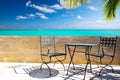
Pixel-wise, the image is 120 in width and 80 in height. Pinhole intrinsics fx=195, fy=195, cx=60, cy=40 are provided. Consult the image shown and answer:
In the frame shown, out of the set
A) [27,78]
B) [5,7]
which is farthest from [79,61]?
[5,7]

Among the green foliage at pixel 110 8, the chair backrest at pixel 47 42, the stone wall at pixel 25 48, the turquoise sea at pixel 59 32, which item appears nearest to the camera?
the chair backrest at pixel 47 42

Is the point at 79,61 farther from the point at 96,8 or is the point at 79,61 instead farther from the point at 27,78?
the point at 96,8

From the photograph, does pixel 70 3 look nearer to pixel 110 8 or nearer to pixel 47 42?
pixel 110 8

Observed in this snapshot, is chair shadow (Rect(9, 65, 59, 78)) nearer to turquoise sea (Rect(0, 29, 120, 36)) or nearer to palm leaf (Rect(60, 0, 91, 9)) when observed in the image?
palm leaf (Rect(60, 0, 91, 9))

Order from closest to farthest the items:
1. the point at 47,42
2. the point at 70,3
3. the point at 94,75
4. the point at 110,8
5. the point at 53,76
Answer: the point at 53,76
the point at 94,75
the point at 47,42
the point at 110,8
the point at 70,3

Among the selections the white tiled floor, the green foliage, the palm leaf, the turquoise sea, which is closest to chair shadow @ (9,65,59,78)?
the white tiled floor

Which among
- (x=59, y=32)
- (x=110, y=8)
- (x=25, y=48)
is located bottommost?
(x=25, y=48)

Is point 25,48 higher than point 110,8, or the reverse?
point 110,8

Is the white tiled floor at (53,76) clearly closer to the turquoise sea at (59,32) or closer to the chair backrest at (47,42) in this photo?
the chair backrest at (47,42)

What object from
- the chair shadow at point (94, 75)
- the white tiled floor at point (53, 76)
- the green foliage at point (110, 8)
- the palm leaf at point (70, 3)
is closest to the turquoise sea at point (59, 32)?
the palm leaf at point (70, 3)

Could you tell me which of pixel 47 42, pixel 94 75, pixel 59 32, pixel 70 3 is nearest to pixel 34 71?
pixel 47 42

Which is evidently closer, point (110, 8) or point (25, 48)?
point (110, 8)

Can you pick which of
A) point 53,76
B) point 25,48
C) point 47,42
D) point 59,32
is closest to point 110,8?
point 47,42

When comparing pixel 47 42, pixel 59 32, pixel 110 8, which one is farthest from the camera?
pixel 59 32
